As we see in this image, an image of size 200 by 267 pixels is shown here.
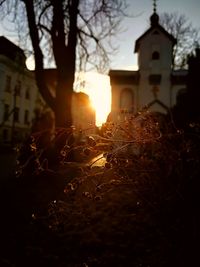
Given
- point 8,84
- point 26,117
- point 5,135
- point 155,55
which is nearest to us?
point 155,55

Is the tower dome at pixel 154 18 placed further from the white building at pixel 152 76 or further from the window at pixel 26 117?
the window at pixel 26 117

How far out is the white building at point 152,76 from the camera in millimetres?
39719

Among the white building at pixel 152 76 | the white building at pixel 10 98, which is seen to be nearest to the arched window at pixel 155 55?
the white building at pixel 152 76

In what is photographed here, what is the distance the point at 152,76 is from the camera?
40.2 m

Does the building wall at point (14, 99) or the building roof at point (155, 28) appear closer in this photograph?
the building roof at point (155, 28)

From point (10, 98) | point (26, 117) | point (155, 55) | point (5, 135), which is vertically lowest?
point (5, 135)

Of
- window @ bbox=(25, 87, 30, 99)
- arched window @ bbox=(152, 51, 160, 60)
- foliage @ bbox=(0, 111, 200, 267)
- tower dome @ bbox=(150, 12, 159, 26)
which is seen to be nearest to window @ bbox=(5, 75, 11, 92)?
window @ bbox=(25, 87, 30, 99)

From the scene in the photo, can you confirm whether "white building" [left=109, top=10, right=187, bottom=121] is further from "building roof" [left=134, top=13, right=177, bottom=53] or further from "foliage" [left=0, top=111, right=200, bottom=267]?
"foliage" [left=0, top=111, right=200, bottom=267]

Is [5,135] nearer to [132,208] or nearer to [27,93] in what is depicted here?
[27,93]

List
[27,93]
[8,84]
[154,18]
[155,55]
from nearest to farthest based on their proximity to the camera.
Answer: [155,55]
[154,18]
[8,84]
[27,93]

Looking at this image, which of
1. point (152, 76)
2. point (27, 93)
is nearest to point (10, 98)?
point (27, 93)

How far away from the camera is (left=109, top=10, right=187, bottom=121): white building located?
39.7 meters

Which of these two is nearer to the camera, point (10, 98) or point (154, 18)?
point (154, 18)

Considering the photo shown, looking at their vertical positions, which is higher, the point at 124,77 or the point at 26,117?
the point at 124,77
